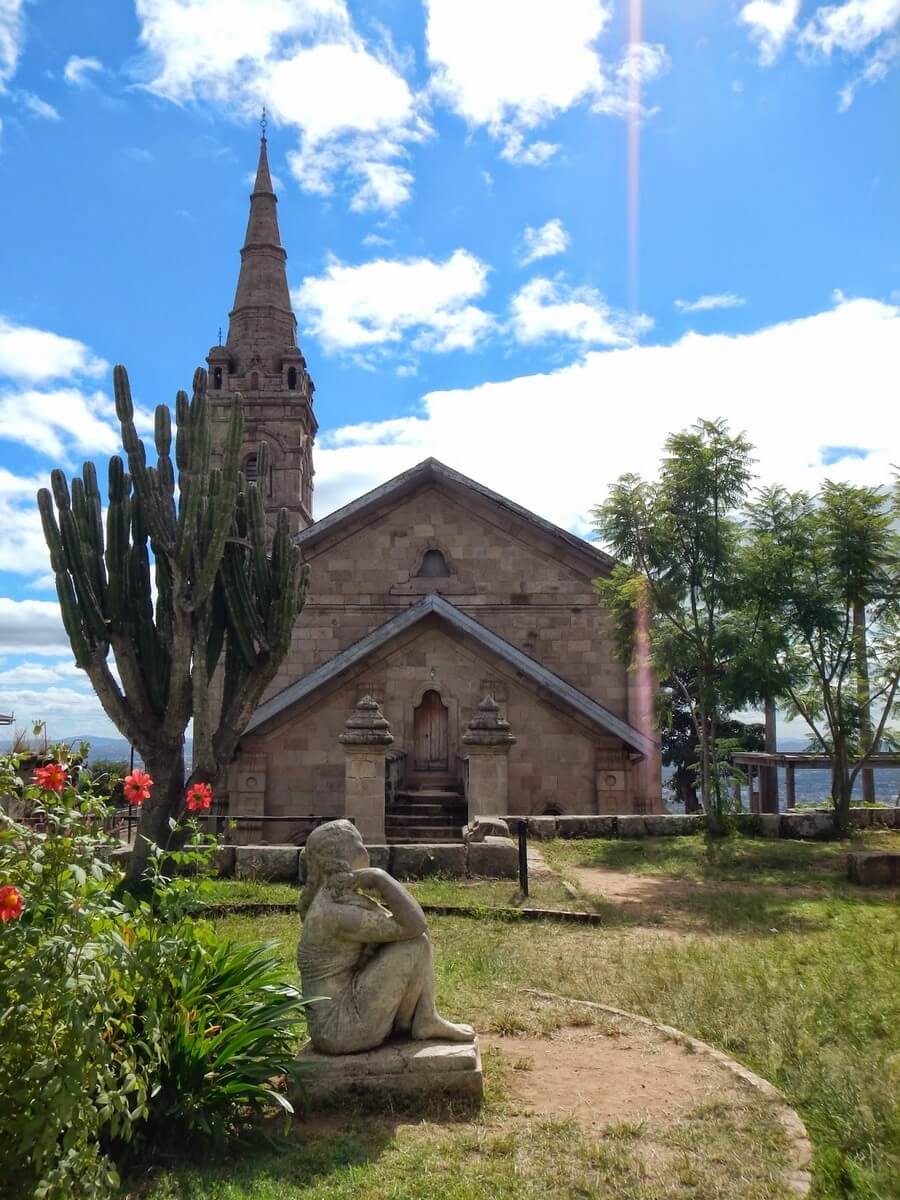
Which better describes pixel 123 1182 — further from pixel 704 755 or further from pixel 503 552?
pixel 503 552

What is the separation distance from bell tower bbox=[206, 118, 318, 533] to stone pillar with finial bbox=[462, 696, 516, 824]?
18.5 meters

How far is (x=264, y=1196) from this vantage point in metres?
4.22

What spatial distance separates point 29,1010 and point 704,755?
1413 cm

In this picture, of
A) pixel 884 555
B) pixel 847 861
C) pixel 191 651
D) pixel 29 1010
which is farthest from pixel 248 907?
pixel 884 555

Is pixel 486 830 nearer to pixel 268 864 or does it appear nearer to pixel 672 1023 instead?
pixel 268 864

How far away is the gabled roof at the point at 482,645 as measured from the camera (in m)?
18.0

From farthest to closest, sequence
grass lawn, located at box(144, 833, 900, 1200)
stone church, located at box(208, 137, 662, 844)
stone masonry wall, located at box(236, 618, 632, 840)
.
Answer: stone masonry wall, located at box(236, 618, 632, 840) → stone church, located at box(208, 137, 662, 844) → grass lawn, located at box(144, 833, 900, 1200)

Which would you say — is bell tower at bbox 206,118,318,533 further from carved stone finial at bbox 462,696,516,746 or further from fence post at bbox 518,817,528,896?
fence post at bbox 518,817,528,896

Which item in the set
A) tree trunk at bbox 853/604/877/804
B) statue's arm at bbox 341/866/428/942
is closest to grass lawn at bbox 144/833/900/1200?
statue's arm at bbox 341/866/428/942

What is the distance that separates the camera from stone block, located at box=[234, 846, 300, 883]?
41.2ft

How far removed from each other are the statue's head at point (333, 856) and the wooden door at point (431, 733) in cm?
1277

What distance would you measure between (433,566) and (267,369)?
14910 mm

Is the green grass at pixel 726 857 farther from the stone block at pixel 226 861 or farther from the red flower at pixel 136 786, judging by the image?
the red flower at pixel 136 786

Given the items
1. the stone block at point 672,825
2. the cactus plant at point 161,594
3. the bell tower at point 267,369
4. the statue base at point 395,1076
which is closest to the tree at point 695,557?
the stone block at point 672,825
